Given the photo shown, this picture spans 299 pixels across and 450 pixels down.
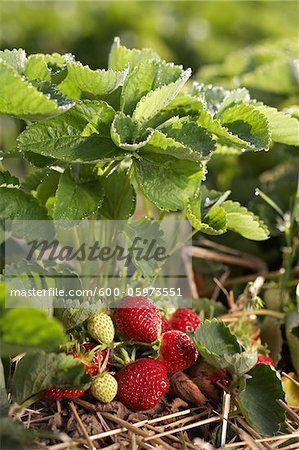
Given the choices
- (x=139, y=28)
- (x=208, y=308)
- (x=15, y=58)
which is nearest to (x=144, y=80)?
(x=15, y=58)

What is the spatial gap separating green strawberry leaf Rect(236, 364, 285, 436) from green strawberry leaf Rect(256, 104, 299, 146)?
1.04ft

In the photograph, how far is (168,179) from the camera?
0.84 m

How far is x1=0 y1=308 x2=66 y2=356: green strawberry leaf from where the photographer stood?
59 cm


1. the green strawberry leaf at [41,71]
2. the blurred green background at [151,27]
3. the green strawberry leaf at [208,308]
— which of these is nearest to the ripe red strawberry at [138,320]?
the green strawberry leaf at [208,308]

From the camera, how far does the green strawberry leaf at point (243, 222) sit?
0.89 m

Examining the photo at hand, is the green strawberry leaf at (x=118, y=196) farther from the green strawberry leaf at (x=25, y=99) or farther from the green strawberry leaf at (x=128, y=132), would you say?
the green strawberry leaf at (x=25, y=99)

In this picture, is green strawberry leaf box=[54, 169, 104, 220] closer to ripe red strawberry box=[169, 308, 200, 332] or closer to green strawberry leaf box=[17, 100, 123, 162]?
green strawberry leaf box=[17, 100, 123, 162]

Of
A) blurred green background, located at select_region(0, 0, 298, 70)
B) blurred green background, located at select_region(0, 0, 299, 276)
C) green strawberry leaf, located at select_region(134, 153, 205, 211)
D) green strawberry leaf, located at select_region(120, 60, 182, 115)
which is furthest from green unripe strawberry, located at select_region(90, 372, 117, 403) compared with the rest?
blurred green background, located at select_region(0, 0, 298, 70)

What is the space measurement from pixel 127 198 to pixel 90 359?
227 millimetres

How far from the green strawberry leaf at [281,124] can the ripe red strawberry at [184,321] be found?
0.28 metres

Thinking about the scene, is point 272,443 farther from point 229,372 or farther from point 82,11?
point 82,11

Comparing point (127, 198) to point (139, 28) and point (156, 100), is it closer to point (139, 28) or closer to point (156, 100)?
point (156, 100)

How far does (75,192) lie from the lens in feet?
2.75

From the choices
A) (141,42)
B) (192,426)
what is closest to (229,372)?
(192,426)
